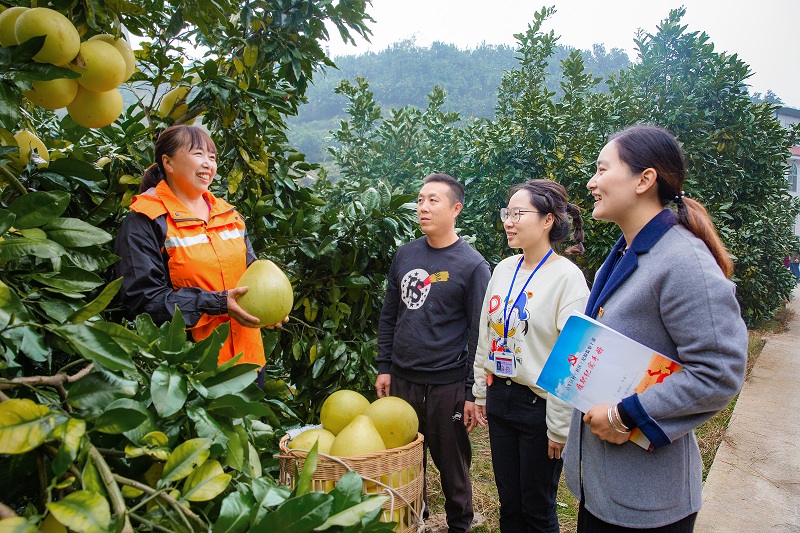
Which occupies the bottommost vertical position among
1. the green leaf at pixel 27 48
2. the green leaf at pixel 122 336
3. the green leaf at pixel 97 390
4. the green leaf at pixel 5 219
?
the green leaf at pixel 97 390

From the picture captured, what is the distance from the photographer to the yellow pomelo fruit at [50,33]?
1.22 metres

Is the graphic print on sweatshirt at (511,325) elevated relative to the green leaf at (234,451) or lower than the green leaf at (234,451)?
lower

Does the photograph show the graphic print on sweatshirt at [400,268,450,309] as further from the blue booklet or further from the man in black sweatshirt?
the blue booklet

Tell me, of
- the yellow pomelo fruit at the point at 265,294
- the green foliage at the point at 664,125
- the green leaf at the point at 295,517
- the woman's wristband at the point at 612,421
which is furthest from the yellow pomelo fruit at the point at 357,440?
the green foliage at the point at 664,125

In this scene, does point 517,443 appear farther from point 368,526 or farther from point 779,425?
point 779,425

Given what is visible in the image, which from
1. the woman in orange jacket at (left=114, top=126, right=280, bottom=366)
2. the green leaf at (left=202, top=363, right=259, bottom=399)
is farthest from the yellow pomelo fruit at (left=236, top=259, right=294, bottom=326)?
the green leaf at (left=202, top=363, right=259, bottom=399)

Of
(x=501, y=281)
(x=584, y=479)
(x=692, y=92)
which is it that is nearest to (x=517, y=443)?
(x=501, y=281)

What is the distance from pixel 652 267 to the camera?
149cm

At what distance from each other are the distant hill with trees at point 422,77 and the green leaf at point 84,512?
2978cm

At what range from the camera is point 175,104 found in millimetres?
2756

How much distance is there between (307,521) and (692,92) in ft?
25.9

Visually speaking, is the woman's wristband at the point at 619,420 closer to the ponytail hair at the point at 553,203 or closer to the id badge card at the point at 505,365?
the id badge card at the point at 505,365

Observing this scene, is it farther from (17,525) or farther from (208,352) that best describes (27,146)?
(17,525)

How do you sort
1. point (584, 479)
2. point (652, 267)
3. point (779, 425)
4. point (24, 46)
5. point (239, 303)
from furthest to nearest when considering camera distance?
point (779, 425), point (239, 303), point (584, 479), point (652, 267), point (24, 46)
